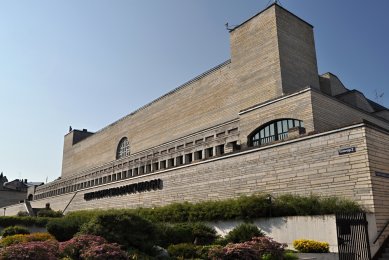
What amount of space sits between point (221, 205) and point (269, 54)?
17.1 meters

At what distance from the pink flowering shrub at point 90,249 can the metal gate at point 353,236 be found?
348 inches

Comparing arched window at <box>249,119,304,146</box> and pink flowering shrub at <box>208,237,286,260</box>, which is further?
arched window at <box>249,119,304,146</box>

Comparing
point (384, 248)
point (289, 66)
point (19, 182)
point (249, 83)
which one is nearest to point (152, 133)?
point (249, 83)

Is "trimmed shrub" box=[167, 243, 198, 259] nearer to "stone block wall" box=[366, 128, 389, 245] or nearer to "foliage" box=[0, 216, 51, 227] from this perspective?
"stone block wall" box=[366, 128, 389, 245]

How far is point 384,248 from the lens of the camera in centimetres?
1614

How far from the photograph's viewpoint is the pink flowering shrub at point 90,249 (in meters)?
10.4

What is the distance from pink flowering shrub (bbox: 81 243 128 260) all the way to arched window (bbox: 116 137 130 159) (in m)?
48.5

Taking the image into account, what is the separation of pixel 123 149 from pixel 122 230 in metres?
48.8

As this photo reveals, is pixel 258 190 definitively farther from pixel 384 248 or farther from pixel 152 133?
pixel 152 133

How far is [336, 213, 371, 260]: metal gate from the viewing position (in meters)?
14.5

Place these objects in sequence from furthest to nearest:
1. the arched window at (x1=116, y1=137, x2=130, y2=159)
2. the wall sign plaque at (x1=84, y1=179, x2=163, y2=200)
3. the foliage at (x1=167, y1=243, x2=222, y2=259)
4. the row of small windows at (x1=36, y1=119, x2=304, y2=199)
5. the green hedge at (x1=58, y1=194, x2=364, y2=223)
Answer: the arched window at (x1=116, y1=137, x2=130, y2=159) < the wall sign plaque at (x1=84, y1=179, x2=163, y2=200) < the row of small windows at (x1=36, y1=119, x2=304, y2=199) < the green hedge at (x1=58, y1=194, x2=364, y2=223) < the foliage at (x1=167, y1=243, x2=222, y2=259)

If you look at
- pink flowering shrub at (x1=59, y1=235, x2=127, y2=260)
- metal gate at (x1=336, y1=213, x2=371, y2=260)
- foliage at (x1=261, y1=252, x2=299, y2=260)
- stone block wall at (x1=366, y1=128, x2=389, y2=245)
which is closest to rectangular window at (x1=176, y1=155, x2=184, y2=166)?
stone block wall at (x1=366, y1=128, x2=389, y2=245)

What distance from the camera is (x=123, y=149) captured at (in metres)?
61.2

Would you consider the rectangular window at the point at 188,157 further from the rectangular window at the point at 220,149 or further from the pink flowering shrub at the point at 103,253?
the pink flowering shrub at the point at 103,253
